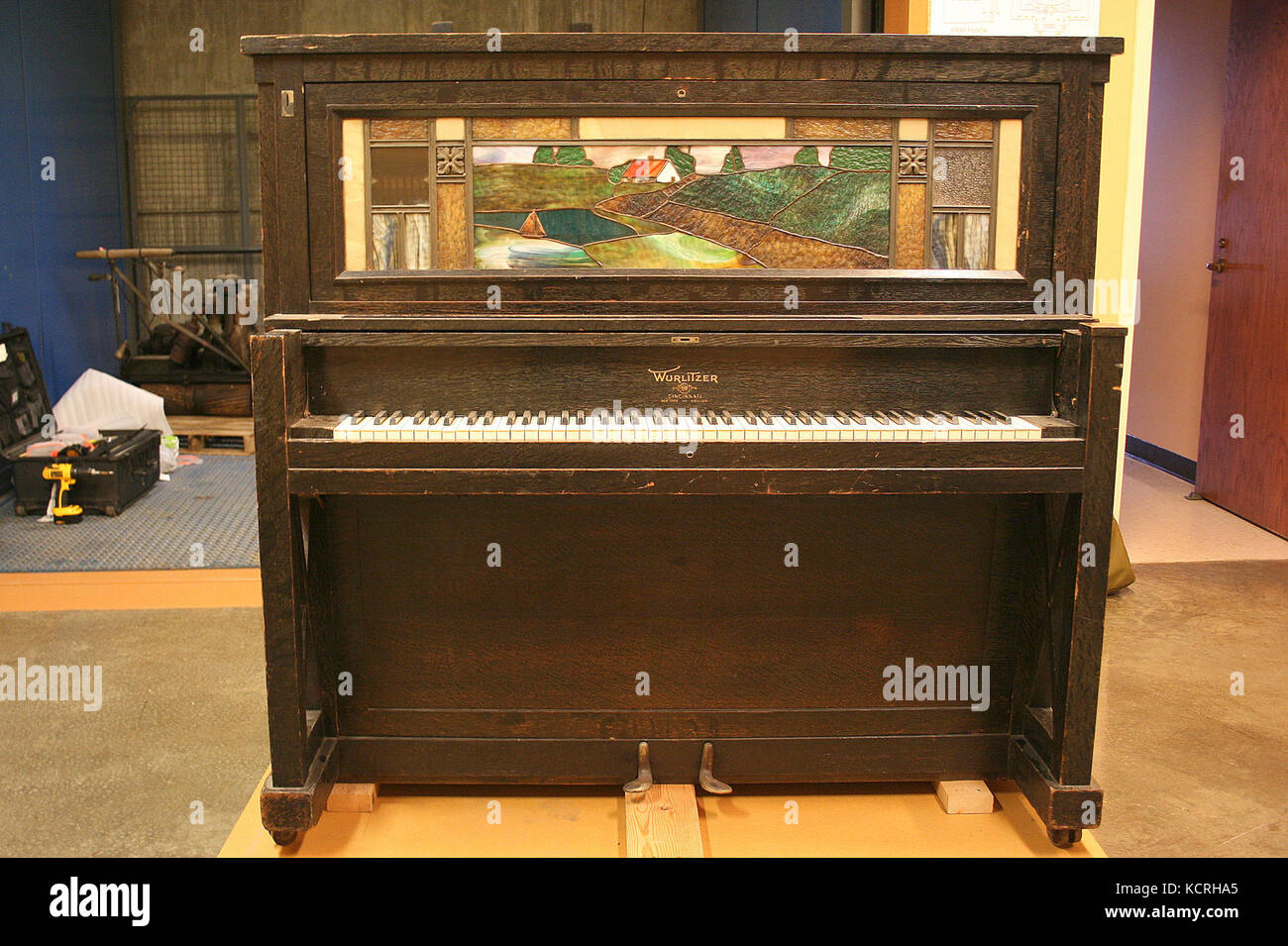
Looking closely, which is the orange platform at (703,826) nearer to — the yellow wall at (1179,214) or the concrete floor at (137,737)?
the concrete floor at (137,737)

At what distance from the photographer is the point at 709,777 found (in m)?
2.22

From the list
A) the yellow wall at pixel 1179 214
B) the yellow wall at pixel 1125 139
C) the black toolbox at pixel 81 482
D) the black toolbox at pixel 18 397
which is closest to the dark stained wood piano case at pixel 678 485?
the yellow wall at pixel 1125 139

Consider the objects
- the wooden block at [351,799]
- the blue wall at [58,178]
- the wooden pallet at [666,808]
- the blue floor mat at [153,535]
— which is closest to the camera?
the wooden pallet at [666,808]

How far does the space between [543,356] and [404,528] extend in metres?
0.46

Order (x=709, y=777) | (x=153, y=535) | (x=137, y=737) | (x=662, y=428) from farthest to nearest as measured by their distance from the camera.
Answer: (x=153, y=535)
(x=137, y=737)
(x=709, y=777)
(x=662, y=428)

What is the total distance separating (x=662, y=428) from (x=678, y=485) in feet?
0.33

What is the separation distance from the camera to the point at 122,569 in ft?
13.8

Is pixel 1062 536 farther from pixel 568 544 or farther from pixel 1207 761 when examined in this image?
pixel 1207 761

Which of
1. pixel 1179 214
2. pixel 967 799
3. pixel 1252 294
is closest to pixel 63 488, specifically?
pixel 967 799

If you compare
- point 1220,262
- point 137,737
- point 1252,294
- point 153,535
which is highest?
point 1220,262

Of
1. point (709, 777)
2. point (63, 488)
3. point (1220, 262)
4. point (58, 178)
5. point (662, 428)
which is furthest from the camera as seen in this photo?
point (58, 178)

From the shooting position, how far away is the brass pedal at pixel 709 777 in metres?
2.18

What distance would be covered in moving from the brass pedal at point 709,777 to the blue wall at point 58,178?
4.83 meters

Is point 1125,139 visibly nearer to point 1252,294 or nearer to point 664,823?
point 1252,294
